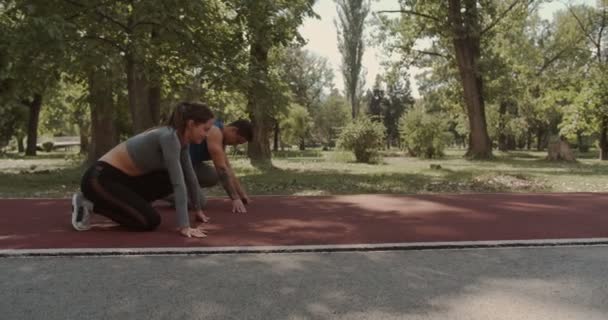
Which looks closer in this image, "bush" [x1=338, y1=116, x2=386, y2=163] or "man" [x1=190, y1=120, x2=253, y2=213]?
"man" [x1=190, y1=120, x2=253, y2=213]

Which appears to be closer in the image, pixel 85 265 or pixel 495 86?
pixel 85 265

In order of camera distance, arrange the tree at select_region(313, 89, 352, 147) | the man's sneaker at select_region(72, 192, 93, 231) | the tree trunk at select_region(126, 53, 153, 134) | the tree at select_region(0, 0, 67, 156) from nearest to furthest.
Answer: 1. the man's sneaker at select_region(72, 192, 93, 231)
2. the tree at select_region(0, 0, 67, 156)
3. the tree trunk at select_region(126, 53, 153, 134)
4. the tree at select_region(313, 89, 352, 147)

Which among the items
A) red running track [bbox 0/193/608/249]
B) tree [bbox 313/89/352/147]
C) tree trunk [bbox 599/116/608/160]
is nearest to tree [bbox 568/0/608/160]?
tree trunk [bbox 599/116/608/160]

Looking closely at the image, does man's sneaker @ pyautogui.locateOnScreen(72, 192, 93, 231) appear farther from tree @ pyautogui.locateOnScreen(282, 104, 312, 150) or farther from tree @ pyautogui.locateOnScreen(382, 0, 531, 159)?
tree @ pyautogui.locateOnScreen(282, 104, 312, 150)

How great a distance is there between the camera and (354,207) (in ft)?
27.8

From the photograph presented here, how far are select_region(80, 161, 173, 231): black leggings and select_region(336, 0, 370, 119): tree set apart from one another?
42705mm

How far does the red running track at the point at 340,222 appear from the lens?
5.86m

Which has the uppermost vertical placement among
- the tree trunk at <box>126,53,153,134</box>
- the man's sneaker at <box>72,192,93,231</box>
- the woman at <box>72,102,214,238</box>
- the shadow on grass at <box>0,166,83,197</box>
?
the tree trunk at <box>126,53,153,134</box>

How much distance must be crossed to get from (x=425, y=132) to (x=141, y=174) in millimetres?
26430

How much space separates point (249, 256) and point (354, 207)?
3516 millimetres

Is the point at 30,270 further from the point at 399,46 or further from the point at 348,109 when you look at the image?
the point at 348,109

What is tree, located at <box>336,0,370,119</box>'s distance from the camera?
47.0 metres

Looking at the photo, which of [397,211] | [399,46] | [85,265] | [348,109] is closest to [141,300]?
[85,265]

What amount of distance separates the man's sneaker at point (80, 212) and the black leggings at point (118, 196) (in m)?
0.12
